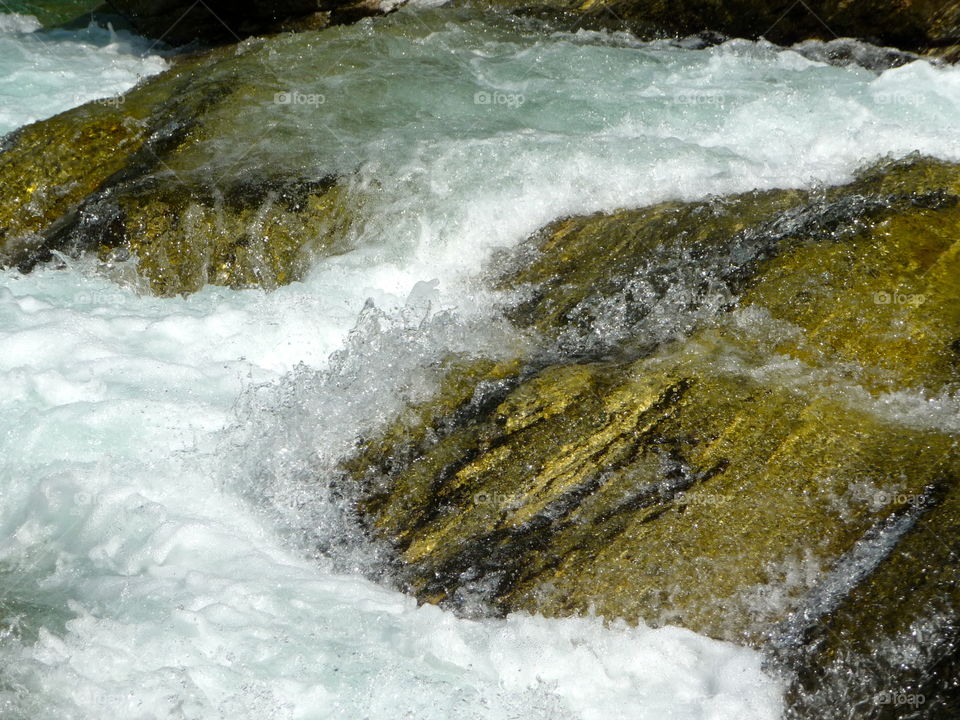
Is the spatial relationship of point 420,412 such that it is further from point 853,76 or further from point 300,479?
point 853,76

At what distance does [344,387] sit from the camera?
479 centimetres

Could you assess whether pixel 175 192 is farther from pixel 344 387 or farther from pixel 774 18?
pixel 774 18

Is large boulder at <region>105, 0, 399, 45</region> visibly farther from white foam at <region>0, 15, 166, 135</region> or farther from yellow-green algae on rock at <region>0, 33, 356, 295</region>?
yellow-green algae on rock at <region>0, 33, 356, 295</region>

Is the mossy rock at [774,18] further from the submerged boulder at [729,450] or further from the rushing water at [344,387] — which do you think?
the submerged boulder at [729,450]

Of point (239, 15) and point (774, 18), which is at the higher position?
point (239, 15)

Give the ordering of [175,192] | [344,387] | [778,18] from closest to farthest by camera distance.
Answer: [344,387], [175,192], [778,18]

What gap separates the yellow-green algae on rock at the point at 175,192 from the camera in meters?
6.04

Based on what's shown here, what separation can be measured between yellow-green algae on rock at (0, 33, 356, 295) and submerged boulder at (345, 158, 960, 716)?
187cm

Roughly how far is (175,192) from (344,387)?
225 centimetres

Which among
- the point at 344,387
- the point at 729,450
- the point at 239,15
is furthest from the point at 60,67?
the point at 729,450

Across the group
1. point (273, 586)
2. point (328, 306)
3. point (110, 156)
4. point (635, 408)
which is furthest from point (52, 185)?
point (635, 408)

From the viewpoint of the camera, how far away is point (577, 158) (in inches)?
257

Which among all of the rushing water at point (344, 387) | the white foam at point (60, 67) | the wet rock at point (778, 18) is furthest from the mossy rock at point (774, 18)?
the white foam at point (60, 67)

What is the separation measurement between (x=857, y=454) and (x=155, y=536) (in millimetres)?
2970
